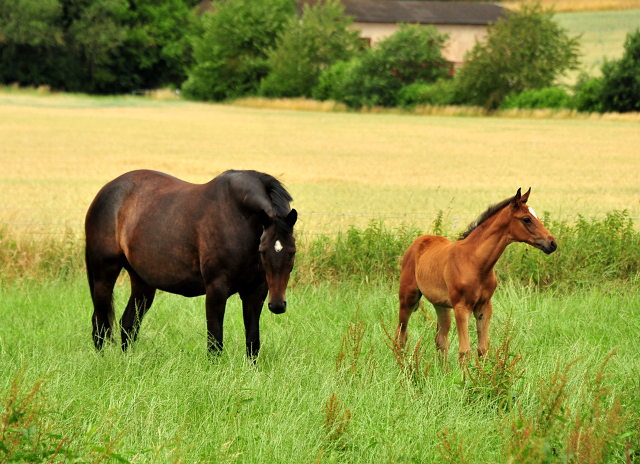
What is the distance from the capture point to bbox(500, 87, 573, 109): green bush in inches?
1914

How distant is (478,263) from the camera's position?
546 cm

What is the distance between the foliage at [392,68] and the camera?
5688 cm

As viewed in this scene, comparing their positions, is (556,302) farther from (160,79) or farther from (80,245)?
(160,79)

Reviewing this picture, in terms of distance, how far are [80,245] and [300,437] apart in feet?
20.5

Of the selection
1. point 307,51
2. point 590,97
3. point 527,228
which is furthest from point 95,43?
point 527,228

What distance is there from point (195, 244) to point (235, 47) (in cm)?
6954

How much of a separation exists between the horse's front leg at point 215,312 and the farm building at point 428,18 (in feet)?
253

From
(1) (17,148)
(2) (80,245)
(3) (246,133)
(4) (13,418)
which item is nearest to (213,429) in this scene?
(4) (13,418)

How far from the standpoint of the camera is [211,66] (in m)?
69.5

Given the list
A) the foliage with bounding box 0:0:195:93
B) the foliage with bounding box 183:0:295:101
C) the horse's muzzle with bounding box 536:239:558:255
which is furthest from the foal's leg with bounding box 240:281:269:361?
the foliage with bounding box 0:0:195:93

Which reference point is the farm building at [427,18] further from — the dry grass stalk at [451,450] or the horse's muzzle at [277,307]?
the dry grass stalk at [451,450]

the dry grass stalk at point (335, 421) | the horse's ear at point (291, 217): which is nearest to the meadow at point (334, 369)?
the dry grass stalk at point (335, 421)

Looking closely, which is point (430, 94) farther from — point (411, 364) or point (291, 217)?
point (291, 217)

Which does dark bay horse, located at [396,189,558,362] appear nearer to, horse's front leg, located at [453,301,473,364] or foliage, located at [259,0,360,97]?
horse's front leg, located at [453,301,473,364]
